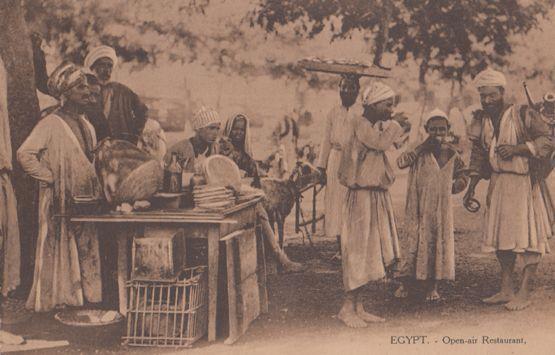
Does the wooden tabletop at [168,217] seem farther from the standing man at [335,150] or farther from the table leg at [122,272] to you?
the standing man at [335,150]

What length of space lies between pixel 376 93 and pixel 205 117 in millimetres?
1343

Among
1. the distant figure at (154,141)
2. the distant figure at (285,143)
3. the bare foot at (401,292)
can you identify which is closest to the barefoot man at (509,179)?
the bare foot at (401,292)

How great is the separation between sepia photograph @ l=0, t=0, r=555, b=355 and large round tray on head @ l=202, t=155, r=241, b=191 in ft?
0.07

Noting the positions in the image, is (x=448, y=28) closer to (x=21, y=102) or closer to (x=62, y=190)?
(x=62, y=190)

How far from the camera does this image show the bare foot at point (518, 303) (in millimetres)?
5047

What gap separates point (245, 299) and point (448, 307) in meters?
1.58

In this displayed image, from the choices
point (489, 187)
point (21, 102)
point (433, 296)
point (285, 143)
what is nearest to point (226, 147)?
point (285, 143)

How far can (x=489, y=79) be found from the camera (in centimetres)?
515

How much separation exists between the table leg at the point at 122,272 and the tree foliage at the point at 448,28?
200cm

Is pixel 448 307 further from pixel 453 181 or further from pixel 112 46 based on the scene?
pixel 112 46

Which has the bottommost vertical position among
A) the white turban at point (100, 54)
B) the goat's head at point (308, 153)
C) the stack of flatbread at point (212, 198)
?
the stack of flatbread at point (212, 198)

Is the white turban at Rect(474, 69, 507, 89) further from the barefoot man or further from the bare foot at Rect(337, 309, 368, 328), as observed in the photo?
the bare foot at Rect(337, 309, 368, 328)

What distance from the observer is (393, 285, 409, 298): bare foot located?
5.11 metres

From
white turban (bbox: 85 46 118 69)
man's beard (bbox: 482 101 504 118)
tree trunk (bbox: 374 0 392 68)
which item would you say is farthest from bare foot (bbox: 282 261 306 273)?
white turban (bbox: 85 46 118 69)
